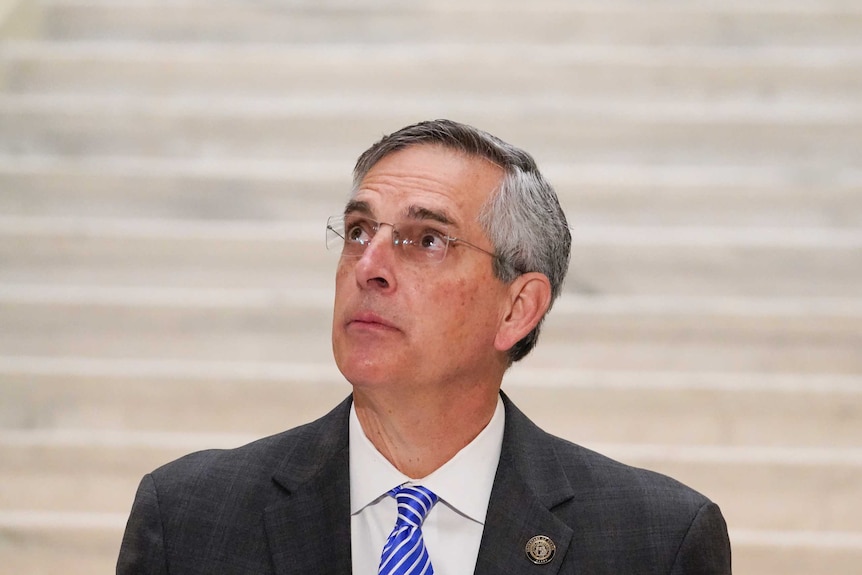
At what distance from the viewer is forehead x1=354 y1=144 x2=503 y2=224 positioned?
2.02 meters

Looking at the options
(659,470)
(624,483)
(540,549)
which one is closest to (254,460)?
(540,549)

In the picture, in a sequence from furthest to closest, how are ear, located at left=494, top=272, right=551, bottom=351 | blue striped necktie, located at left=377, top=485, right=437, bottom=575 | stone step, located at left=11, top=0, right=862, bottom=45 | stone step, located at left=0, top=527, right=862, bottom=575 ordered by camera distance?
stone step, located at left=11, top=0, right=862, bottom=45 → stone step, located at left=0, top=527, right=862, bottom=575 → ear, located at left=494, top=272, right=551, bottom=351 → blue striped necktie, located at left=377, top=485, right=437, bottom=575

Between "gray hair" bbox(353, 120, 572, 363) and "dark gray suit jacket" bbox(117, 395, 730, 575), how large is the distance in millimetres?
321

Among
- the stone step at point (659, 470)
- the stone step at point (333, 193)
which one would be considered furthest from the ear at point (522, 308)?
the stone step at point (333, 193)

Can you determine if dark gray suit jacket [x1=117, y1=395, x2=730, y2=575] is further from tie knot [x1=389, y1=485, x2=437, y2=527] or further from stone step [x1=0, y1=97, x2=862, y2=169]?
stone step [x1=0, y1=97, x2=862, y2=169]

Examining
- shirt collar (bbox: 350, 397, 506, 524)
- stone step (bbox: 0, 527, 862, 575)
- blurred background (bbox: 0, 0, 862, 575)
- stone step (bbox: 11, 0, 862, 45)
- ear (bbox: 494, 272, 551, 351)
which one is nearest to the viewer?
shirt collar (bbox: 350, 397, 506, 524)

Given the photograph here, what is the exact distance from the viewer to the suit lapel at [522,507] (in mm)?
1922

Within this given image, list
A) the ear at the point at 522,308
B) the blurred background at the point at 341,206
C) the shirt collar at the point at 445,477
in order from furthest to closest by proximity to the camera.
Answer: the blurred background at the point at 341,206 → the ear at the point at 522,308 → the shirt collar at the point at 445,477

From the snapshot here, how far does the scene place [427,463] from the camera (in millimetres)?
2033

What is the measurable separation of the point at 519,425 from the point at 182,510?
1.93 feet

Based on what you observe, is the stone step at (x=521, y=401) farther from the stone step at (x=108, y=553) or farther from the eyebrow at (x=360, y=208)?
the eyebrow at (x=360, y=208)

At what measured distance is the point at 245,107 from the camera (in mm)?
3801

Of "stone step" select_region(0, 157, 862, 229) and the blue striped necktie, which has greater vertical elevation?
"stone step" select_region(0, 157, 862, 229)

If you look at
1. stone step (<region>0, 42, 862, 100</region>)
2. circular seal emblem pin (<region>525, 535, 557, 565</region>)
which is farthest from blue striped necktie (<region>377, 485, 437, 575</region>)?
stone step (<region>0, 42, 862, 100</region>)
